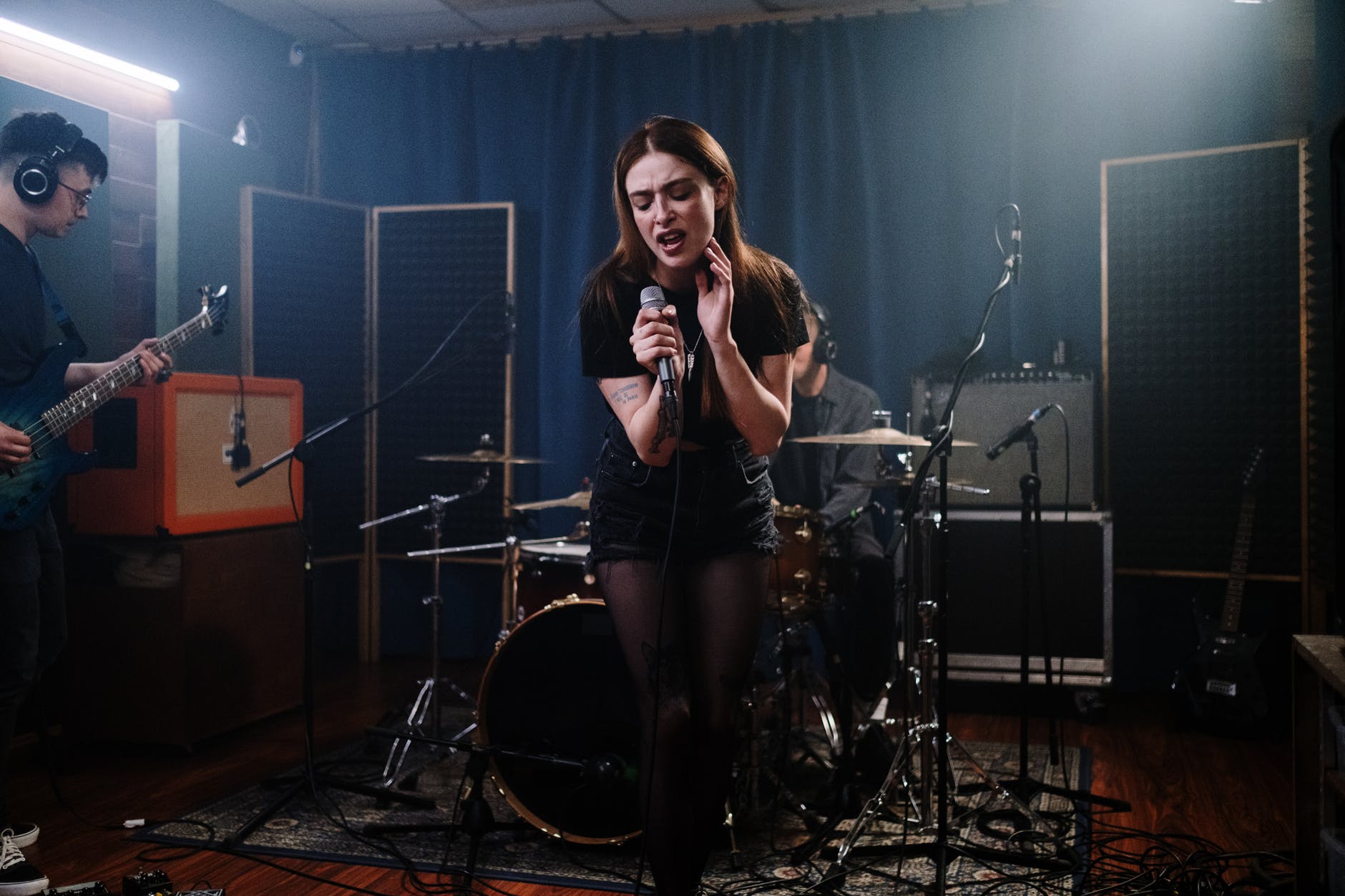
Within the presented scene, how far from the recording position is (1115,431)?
178 inches

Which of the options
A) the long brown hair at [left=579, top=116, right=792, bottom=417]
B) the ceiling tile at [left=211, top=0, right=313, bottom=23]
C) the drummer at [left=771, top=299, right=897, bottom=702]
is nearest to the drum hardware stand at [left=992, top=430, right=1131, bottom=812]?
the drummer at [left=771, top=299, right=897, bottom=702]

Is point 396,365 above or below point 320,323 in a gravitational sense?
below

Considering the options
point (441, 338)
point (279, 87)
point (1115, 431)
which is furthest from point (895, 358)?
point (279, 87)

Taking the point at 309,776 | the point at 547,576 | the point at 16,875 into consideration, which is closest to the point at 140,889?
the point at 16,875

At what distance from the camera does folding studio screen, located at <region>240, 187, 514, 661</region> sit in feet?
17.0

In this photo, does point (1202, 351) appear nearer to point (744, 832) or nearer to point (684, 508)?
point (744, 832)

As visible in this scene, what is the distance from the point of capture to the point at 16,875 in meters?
2.49

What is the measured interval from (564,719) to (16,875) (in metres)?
1.27

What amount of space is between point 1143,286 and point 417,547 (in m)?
3.43

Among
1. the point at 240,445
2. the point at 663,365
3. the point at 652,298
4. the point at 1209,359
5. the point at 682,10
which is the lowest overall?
the point at 240,445

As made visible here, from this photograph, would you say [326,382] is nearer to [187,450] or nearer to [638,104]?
[187,450]

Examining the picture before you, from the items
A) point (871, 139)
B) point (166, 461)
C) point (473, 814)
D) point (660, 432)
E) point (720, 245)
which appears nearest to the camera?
point (660, 432)

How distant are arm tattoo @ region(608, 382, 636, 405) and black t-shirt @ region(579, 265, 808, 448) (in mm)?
22

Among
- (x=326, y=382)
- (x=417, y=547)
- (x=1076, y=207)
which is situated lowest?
(x=417, y=547)
